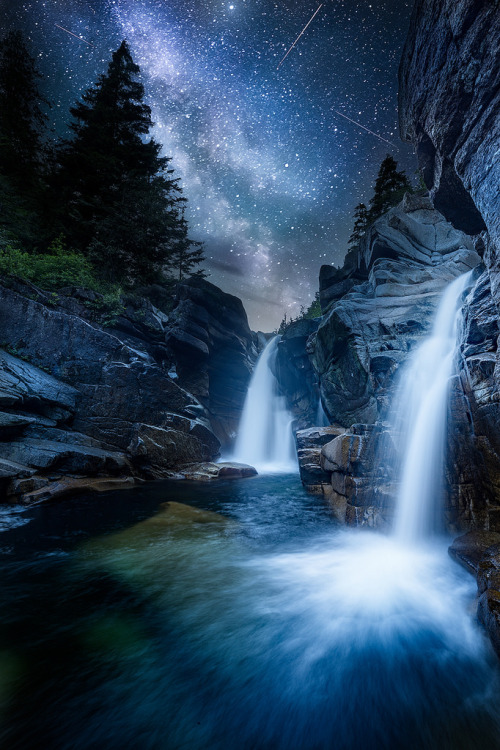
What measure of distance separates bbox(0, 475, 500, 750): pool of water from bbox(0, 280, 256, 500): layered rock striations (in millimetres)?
3471

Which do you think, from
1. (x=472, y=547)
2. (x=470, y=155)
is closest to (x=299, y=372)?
(x=470, y=155)

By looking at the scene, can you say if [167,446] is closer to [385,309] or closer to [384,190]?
[385,309]

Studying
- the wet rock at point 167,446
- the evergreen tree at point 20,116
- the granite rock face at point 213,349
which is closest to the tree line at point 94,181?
the evergreen tree at point 20,116

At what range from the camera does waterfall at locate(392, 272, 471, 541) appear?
20.2 feet

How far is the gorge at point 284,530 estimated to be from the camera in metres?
2.36

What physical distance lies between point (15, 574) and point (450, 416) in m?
9.23

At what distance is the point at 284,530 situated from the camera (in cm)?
681

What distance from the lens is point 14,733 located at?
2.00 metres

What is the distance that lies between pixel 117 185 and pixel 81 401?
19026 millimetres

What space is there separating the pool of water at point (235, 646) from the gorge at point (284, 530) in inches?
1.0

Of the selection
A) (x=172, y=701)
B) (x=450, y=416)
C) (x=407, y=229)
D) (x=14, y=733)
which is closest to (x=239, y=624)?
(x=172, y=701)

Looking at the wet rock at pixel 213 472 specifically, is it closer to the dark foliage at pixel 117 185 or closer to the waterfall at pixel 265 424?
the waterfall at pixel 265 424

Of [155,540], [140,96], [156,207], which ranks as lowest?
[155,540]

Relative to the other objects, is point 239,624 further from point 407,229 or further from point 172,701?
point 407,229
